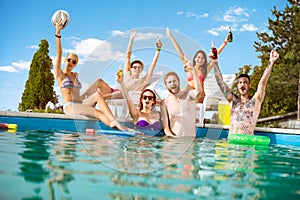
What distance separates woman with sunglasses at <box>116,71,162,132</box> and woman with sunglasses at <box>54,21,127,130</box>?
35 cm

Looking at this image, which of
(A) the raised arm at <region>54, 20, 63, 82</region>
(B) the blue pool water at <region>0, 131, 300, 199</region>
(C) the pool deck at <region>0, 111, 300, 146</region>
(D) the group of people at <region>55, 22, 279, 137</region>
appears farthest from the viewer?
(C) the pool deck at <region>0, 111, 300, 146</region>

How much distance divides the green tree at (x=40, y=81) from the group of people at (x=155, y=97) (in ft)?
38.2

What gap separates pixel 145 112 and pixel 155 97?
320 mm

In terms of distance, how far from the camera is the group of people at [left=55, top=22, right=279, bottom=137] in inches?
196

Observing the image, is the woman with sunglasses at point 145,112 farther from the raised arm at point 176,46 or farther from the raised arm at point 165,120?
the raised arm at point 176,46

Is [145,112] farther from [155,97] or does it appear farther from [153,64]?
[153,64]

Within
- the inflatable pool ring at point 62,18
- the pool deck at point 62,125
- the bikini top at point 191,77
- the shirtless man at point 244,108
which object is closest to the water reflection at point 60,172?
the bikini top at point 191,77

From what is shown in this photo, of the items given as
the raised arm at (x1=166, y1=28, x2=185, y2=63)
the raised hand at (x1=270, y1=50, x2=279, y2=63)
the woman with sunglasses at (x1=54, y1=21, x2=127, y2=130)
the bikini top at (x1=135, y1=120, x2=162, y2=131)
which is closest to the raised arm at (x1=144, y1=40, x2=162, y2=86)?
the raised arm at (x1=166, y1=28, x2=185, y2=63)

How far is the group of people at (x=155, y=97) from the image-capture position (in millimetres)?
4977

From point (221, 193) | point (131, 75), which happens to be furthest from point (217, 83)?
point (221, 193)

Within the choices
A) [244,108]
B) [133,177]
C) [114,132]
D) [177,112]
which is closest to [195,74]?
[177,112]

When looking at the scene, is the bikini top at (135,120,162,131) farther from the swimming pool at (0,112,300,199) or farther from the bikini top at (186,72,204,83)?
the swimming pool at (0,112,300,199)

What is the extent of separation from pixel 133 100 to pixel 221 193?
12.7ft

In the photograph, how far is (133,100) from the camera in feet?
17.9
